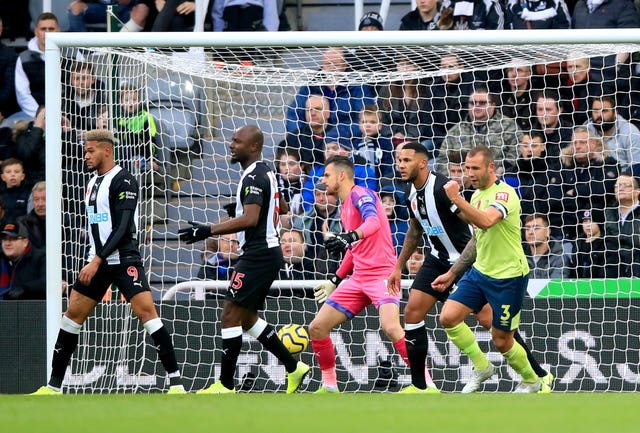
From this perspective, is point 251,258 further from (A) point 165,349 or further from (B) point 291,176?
(B) point 291,176

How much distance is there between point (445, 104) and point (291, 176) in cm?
178

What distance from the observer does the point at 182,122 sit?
12.4 metres

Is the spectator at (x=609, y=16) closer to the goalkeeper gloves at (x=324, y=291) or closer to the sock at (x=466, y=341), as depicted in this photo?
the goalkeeper gloves at (x=324, y=291)

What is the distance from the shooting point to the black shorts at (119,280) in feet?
31.6

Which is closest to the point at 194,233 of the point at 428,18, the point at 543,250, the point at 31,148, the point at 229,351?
the point at 229,351

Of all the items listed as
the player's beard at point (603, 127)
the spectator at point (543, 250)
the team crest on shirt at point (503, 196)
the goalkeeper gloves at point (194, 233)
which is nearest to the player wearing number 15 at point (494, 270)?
the team crest on shirt at point (503, 196)

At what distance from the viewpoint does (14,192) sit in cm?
1287

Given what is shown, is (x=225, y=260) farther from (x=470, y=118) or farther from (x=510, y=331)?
(x=510, y=331)

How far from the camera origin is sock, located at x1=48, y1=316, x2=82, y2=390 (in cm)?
966

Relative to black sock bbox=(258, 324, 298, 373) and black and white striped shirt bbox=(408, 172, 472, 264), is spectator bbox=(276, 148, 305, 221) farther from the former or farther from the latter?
black and white striped shirt bbox=(408, 172, 472, 264)

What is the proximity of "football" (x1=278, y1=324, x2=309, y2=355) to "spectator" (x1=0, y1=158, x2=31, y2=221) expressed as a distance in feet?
12.8

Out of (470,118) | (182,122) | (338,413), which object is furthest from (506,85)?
(338,413)

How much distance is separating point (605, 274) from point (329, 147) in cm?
301

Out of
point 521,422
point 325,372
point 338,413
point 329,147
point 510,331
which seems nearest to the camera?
point 521,422
